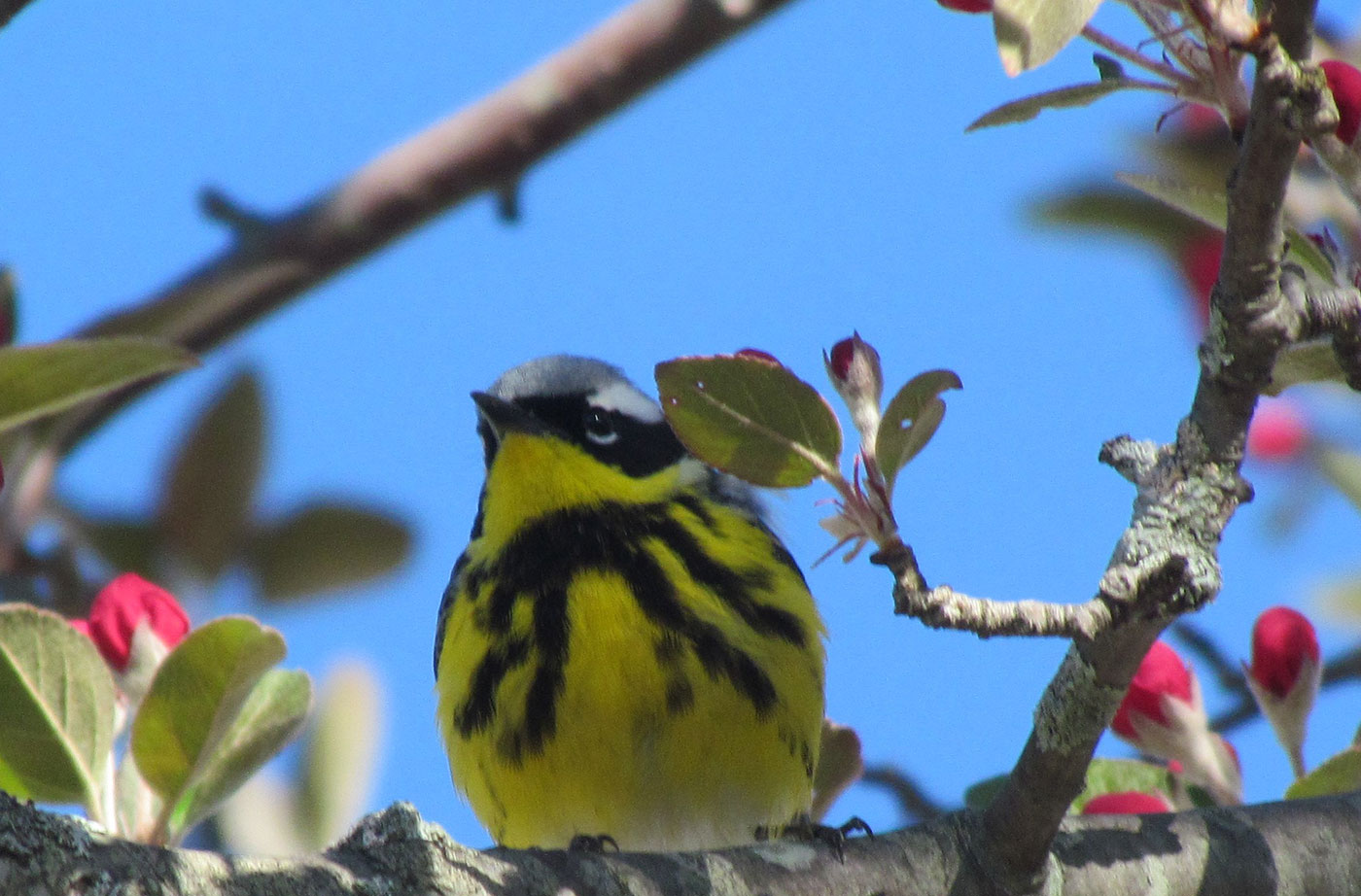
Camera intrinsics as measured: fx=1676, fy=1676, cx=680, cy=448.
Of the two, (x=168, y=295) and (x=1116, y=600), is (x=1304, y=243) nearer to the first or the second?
(x=1116, y=600)

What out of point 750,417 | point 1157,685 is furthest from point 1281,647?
point 750,417

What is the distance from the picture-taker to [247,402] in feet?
14.0

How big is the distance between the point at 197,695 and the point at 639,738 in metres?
1.24

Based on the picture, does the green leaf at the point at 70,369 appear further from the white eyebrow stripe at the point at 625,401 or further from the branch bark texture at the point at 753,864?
the white eyebrow stripe at the point at 625,401

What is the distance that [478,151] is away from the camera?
435 cm

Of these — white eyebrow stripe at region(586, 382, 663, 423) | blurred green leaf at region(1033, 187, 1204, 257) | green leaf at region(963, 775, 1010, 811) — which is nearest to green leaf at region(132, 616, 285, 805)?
green leaf at region(963, 775, 1010, 811)

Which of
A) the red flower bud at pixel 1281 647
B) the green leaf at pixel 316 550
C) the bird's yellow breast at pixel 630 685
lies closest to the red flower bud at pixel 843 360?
the red flower bud at pixel 1281 647

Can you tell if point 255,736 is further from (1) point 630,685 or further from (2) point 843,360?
(2) point 843,360

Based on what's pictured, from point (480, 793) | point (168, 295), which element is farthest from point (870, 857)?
point (168, 295)

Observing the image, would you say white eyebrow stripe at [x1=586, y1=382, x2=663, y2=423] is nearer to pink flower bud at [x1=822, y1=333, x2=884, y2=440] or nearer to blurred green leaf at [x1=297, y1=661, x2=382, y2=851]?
blurred green leaf at [x1=297, y1=661, x2=382, y2=851]

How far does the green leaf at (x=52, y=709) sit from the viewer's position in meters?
2.47

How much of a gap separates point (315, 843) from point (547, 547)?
94cm

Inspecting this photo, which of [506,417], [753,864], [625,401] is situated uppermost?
[625,401]

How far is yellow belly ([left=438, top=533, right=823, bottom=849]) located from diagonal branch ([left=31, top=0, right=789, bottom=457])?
3.53ft
